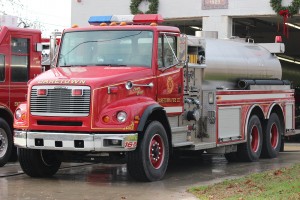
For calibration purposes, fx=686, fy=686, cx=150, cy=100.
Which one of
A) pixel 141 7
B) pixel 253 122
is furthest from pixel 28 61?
pixel 141 7

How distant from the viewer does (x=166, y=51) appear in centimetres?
1168

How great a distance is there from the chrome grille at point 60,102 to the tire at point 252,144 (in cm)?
497

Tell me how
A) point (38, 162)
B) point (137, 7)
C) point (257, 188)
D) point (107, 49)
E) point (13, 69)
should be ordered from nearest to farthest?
point (257, 188)
point (38, 162)
point (107, 49)
point (13, 69)
point (137, 7)

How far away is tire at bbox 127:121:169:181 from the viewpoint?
10.6 metres

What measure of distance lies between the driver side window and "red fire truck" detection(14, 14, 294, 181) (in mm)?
17

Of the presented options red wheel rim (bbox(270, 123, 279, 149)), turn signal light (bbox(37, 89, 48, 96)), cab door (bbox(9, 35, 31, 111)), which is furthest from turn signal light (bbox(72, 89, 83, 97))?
red wheel rim (bbox(270, 123, 279, 149))

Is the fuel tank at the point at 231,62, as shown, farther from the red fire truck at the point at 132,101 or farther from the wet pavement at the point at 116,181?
the wet pavement at the point at 116,181

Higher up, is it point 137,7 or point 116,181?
point 137,7

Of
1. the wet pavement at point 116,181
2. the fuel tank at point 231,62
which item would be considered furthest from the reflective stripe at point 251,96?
the wet pavement at point 116,181

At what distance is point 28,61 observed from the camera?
13828mm

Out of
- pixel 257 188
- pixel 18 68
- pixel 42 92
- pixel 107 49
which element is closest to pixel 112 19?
pixel 107 49

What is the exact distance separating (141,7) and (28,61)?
34.4 feet

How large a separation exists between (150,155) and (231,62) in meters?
4.04

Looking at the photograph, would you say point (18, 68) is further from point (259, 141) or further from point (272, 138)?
point (272, 138)
